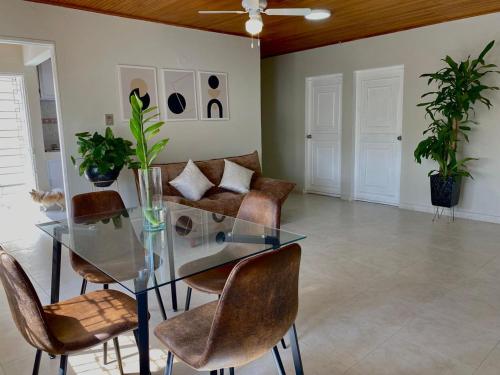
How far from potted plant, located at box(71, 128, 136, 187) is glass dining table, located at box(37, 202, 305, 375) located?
122cm

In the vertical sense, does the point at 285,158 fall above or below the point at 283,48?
below

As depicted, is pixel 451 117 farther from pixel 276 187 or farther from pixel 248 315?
pixel 248 315

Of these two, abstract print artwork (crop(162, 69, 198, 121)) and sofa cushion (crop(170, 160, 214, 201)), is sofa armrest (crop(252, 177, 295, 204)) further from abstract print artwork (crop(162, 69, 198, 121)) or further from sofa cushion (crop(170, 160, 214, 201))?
abstract print artwork (crop(162, 69, 198, 121))

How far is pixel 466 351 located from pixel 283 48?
17.8ft

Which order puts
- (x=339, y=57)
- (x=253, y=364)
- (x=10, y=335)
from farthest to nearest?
(x=339, y=57)
(x=10, y=335)
(x=253, y=364)

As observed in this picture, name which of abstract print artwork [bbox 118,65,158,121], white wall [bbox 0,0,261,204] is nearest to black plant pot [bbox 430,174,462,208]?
white wall [bbox 0,0,261,204]

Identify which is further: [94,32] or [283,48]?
[283,48]

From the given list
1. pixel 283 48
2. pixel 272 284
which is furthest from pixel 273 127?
pixel 272 284

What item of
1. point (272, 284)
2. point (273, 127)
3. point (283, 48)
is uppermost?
point (283, 48)

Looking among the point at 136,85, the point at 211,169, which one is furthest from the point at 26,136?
the point at 211,169

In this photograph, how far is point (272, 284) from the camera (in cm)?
135

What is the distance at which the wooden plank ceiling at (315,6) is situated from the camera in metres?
3.94

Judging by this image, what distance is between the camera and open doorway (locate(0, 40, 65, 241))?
5.94 metres

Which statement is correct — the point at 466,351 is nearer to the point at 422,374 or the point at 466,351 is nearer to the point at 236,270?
the point at 422,374
